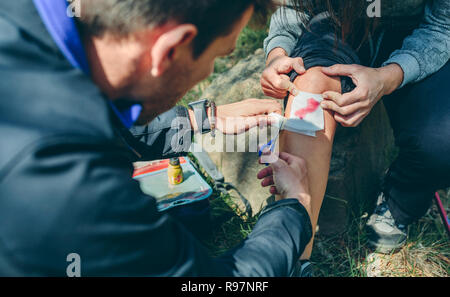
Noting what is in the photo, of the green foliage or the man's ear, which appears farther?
the green foliage

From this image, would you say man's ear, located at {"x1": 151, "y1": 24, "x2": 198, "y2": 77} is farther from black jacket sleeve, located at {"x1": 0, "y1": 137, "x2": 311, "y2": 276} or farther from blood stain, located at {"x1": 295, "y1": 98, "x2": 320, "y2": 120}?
blood stain, located at {"x1": 295, "y1": 98, "x2": 320, "y2": 120}

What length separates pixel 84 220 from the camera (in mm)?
717

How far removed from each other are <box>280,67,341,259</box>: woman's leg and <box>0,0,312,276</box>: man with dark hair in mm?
377

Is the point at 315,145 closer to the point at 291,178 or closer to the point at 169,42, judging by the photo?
the point at 291,178

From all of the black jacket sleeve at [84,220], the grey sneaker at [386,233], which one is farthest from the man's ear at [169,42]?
the grey sneaker at [386,233]

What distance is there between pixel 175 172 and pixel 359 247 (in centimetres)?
114

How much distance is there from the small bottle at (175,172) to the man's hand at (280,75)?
70cm

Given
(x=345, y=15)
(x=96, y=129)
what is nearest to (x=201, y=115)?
(x=345, y=15)

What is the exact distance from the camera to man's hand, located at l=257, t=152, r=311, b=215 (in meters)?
1.30

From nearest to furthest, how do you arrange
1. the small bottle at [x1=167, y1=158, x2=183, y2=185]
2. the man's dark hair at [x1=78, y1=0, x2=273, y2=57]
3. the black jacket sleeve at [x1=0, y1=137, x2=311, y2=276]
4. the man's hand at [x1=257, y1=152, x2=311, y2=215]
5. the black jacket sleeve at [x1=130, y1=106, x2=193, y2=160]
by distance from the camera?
the black jacket sleeve at [x1=0, y1=137, x2=311, y2=276]
the man's dark hair at [x1=78, y1=0, x2=273, y2=57]
the man's hand at [x1=257, y1=152, x2=311, y2=215]
the black jacket sleeve at [x1=130, y1=106, x2=193, y2=160]
the small bottle at [x1=167, y1=158, x2=183, y2=185]

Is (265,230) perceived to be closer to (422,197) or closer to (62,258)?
(62,258)

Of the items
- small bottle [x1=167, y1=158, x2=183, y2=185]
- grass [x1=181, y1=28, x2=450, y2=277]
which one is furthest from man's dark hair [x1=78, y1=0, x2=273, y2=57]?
grass [x1=181, y1=28, x2=450, y2=277]

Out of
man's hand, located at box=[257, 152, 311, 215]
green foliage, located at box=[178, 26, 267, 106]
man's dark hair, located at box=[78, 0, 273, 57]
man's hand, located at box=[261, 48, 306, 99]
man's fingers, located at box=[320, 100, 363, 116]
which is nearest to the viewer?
A: man's dark hair, located at box=[78, 0, 273, 57]

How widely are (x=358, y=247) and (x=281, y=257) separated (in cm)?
101
